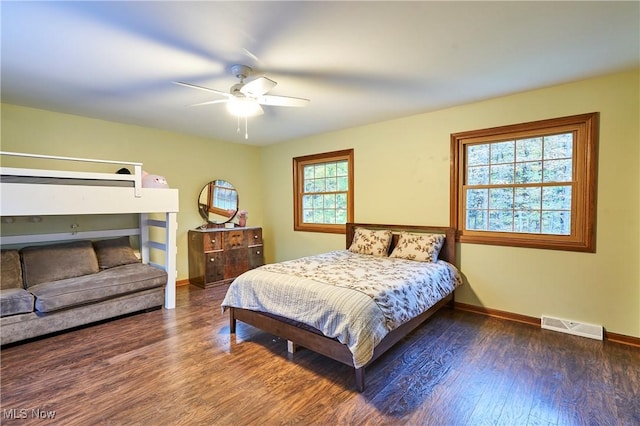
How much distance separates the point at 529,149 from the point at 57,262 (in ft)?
17.5

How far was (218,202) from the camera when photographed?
209 inches

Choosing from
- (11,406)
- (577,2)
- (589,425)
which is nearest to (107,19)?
(11,406)

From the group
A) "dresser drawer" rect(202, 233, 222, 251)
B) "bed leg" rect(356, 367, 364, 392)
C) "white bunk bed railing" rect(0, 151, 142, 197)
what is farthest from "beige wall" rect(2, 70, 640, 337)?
"bed leg" rect(356, 367, 364, 392)

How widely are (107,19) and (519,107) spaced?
366 cm

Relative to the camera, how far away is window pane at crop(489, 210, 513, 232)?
3393 mm

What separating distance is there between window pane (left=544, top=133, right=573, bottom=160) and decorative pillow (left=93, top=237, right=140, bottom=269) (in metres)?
5.03

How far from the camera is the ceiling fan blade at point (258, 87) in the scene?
2.26 m

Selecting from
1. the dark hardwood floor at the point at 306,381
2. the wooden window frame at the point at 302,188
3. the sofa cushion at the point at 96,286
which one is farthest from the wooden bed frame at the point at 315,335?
the wooden window frame at the point at 302,188

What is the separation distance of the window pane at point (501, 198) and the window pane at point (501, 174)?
0.30 ft

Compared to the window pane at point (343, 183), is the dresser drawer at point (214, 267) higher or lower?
lower

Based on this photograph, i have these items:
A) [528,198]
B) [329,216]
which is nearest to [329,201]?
[329,216]

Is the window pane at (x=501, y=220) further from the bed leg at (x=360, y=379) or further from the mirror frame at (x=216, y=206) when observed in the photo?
the mirror frame at (x=216, y=206)

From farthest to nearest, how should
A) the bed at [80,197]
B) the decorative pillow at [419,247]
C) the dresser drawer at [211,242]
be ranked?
the dresser drawer at [211,242] → the decorative pillow at [419,247] → the bed at [80,197]

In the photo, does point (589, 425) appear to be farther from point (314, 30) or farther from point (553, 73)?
point (314, 30)
